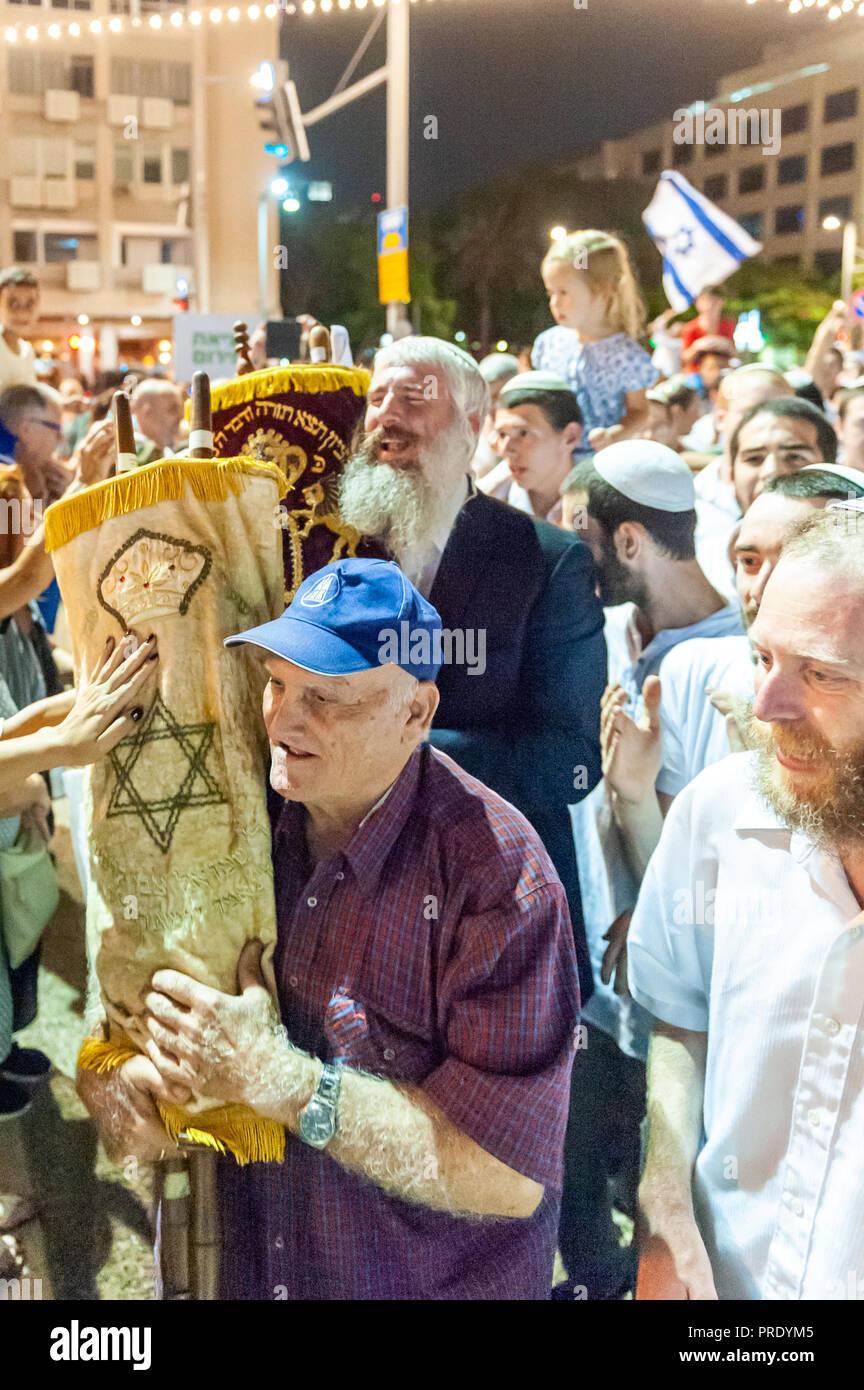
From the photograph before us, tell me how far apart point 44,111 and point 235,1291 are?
2.28 meters

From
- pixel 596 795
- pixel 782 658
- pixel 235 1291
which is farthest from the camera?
pixel 596 795

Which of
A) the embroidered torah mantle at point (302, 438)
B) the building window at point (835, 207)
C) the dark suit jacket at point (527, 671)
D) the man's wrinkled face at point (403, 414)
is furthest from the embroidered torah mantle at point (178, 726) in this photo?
the building window at point (835, 207)

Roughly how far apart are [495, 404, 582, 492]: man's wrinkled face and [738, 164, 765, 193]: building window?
0.60 m

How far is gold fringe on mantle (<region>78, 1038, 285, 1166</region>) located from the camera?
2.04 m

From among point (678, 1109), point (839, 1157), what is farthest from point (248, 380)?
point (839, 1157)

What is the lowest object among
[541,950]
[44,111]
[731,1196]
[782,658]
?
[731,1196]

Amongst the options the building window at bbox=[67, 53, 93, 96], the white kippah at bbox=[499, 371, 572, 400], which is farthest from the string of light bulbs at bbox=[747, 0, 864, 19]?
the building window at bbox=[67, 53, 93, 96]

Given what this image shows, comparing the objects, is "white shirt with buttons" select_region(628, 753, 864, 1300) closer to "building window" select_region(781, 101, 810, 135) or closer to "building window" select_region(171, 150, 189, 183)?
"building window" select_region(781, 101, 810, 135)

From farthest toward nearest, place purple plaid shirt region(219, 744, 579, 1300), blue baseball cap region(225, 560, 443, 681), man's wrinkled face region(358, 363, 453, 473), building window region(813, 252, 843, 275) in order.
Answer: building window region(813, 252, 843, 275), man's wrinkled face region(358, 363, 453, 473), purple plaid shirt region(219, 744, 579, 1300), blue baseball cap region(225, 560, 443, 681)

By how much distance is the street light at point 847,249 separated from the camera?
2533 millimetres

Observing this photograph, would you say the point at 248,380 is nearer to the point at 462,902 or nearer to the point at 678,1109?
the point at 462,902

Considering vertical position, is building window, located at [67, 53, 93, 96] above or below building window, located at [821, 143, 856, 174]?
above

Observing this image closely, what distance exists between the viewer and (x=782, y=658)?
202 centimetres

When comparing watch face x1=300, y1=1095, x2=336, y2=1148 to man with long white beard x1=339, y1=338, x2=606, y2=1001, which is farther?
man with long white beard x1=339, y1=338, x2=606, y2=1001
